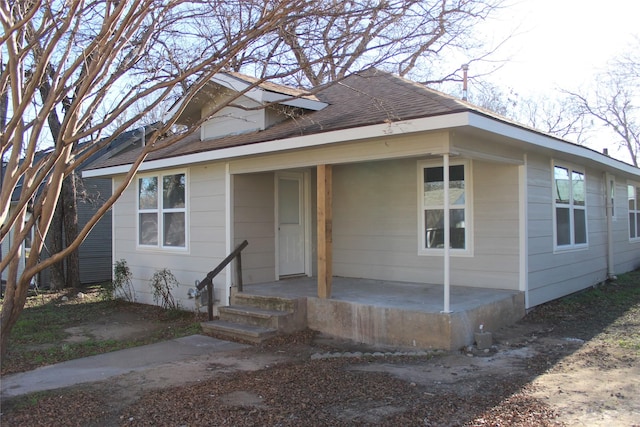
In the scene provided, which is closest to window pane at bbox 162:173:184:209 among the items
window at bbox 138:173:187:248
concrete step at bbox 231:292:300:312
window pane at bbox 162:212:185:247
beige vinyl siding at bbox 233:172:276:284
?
window at bbox 138:173:187:248

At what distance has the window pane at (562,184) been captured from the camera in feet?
29.5

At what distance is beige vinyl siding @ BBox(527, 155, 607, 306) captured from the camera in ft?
26.2

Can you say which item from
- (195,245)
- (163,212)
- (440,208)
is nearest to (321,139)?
(440,208)

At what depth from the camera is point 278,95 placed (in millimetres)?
8766

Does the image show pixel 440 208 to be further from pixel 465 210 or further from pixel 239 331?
pixel 239 331

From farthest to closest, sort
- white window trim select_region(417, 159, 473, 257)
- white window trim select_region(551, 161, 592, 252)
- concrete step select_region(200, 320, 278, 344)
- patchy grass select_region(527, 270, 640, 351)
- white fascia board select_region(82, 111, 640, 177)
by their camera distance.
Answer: white window trim select_region(551, 161, 592, 252)
white window trim select_region(417, 159, 473, 257)
concrete step select_region(200, 320, 278, 344)
patchy grass select_region(527, 270, 640, 351)
white fascia board select_region(82, 111, 640, 177)

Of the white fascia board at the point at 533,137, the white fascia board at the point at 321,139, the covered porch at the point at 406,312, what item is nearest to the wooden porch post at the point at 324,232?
the covered porch at the point at 406,312

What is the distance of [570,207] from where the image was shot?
31.1ft

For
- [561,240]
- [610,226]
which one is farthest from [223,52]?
[610,226]

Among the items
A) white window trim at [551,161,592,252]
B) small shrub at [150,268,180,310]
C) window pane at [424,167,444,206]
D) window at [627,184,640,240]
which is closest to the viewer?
window pane at [424,167,444,206]

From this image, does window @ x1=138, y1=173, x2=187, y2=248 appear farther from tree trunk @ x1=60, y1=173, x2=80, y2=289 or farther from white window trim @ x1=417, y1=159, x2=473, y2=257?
white window trim @ x1=417, y1=159, x2=473, y2=257

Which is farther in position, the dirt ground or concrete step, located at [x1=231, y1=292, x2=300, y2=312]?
concrete step, located at [x1=231, y1=292, x2=300, y2=312]

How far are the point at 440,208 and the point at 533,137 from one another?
193 centimetres

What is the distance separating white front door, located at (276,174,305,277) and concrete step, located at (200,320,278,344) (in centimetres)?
211
